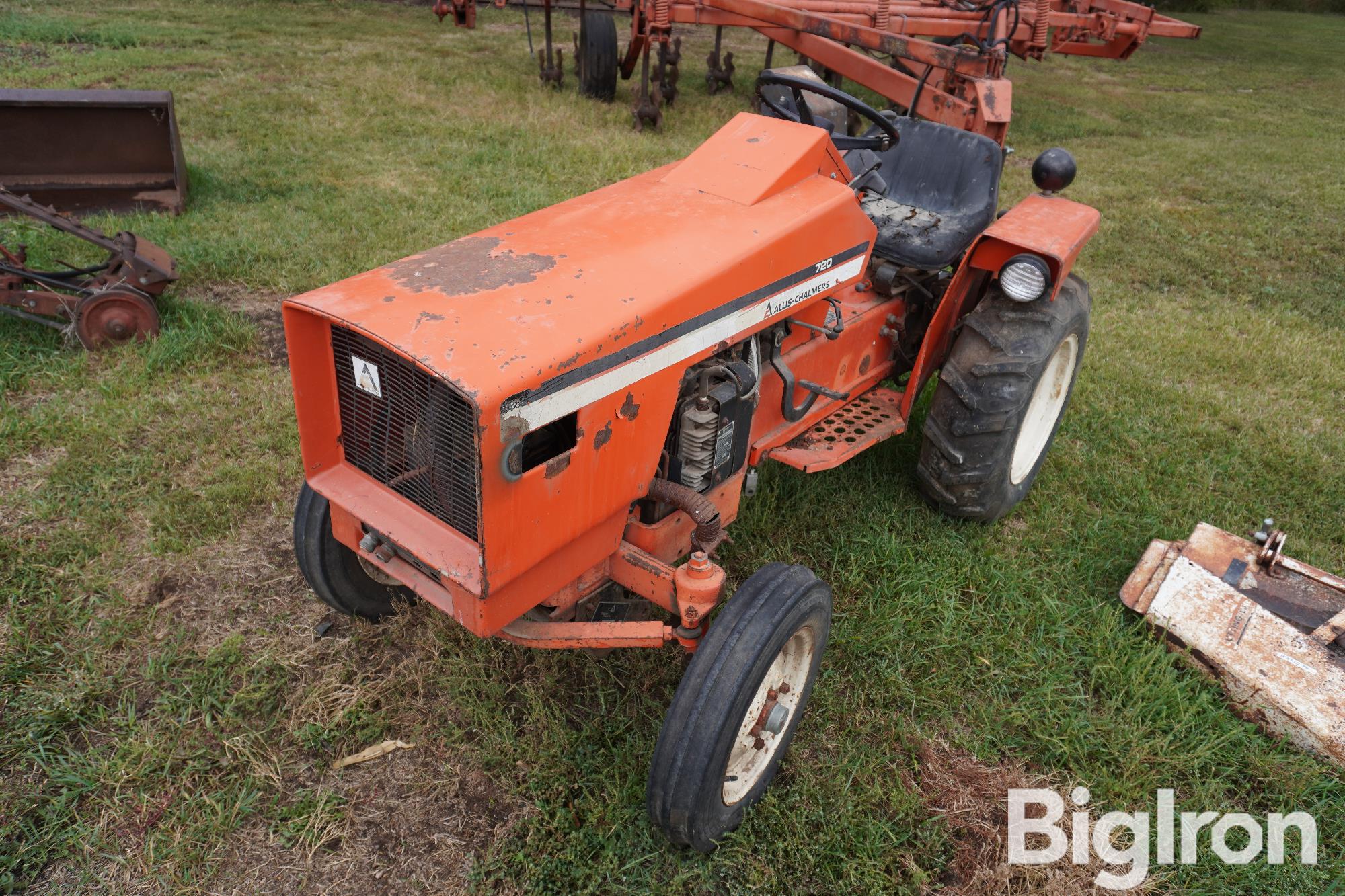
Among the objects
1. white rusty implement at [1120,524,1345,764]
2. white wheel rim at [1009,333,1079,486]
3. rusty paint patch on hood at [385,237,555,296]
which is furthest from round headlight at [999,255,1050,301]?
rusty paint patch on hood at [385,237,555,296]

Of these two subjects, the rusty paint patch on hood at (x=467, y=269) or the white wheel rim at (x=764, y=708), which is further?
the white wheel rim at (x=764, y=708)

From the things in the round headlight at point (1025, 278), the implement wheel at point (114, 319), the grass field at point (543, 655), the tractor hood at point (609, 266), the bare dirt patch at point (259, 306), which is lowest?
the grass field at point (543, 655)

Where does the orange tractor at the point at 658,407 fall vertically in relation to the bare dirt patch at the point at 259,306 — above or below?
above

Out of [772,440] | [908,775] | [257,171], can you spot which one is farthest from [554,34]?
[908,775]

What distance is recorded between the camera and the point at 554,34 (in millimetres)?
12305

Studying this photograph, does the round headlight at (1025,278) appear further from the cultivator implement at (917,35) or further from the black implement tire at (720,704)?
the black implement tire at (720,704)

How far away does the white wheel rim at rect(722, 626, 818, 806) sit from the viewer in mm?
2359

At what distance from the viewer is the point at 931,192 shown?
369 cm

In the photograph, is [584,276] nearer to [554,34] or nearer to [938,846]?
[938,846]

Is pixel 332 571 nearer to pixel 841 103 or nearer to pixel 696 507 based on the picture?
pixel 696 507

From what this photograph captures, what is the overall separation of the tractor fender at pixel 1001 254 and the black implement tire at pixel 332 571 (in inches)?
78.2

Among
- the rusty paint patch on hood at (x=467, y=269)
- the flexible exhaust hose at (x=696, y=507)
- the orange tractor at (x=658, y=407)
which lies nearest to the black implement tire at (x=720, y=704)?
the orange tractor at (x=658, y=407)

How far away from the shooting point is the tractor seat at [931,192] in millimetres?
3455

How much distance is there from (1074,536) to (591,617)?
2012 mm
